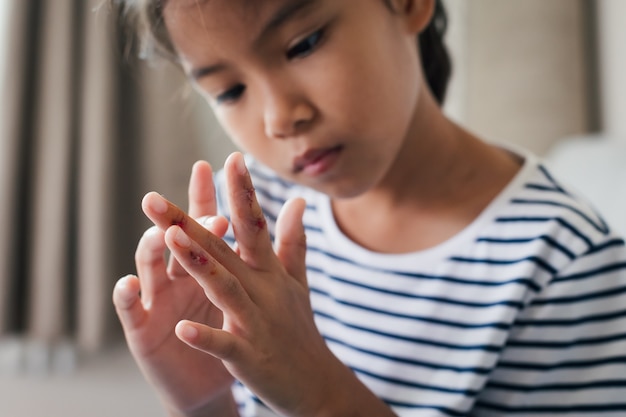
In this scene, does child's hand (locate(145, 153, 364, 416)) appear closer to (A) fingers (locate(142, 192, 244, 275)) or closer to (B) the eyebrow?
(A) fingers (locate(142, 192, 244, 275))

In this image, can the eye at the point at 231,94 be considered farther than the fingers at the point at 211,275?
Yes

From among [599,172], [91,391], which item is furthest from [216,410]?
[91,391]

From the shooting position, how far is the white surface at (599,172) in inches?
39.9

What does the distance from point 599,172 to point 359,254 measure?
21.2 inches

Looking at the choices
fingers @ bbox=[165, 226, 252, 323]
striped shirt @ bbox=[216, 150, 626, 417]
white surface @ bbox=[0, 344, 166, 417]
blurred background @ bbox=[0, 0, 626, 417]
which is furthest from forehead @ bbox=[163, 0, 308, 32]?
white surface @ bbox=[0, 344, 166, 417]

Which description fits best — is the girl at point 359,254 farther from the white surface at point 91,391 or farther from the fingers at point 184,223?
the white surface at point 91,391

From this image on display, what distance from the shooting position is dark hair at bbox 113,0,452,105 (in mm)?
653

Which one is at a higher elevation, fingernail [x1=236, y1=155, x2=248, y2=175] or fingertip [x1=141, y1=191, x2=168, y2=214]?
fingernail [x1=236, y1=155, x2=248, y2=175]

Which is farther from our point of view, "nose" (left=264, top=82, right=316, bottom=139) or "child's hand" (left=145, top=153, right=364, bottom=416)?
"nose" (left=264, top=82, right=316, bottom=139)

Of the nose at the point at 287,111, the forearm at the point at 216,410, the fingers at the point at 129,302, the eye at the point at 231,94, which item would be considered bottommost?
the forearm at the point at 216,410

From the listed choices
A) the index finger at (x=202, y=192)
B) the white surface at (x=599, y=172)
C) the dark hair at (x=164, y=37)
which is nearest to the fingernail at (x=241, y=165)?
the index finger at (x=202, y=192)

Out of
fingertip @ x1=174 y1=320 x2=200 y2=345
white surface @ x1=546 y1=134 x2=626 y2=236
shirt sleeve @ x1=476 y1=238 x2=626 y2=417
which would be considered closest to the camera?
fingertip @ x1=174 y1=320 x2=200 y2=345

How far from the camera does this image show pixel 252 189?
0.50 meters

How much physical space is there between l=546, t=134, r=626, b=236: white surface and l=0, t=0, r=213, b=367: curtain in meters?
0.82
